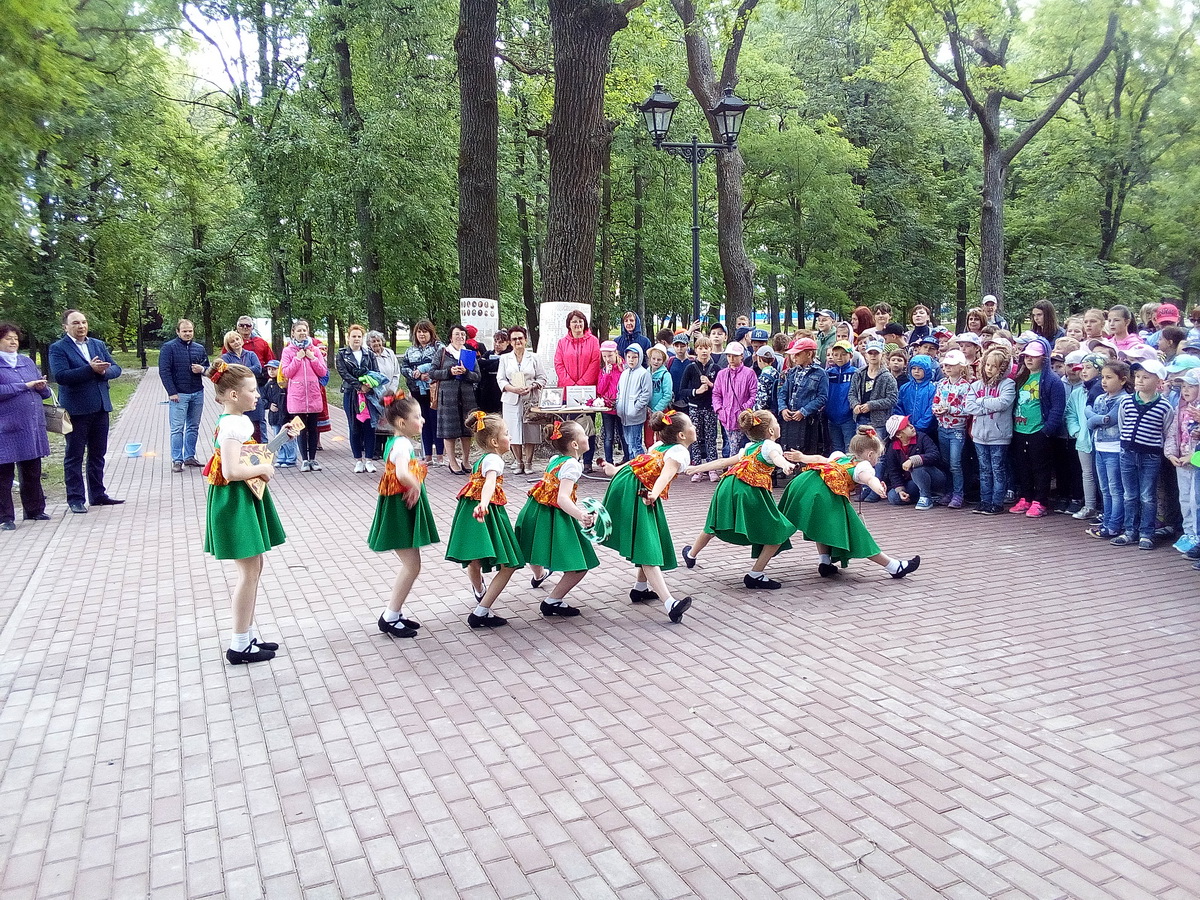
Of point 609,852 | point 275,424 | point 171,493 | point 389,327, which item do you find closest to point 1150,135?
point 389,327

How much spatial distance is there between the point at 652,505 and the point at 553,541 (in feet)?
2.59

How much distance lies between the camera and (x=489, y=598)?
614cm

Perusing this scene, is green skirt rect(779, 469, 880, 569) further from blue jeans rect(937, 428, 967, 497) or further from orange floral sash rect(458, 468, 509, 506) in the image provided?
blue jeans rect(937, 428, 967, 497)

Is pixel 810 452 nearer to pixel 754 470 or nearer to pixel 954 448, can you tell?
pixel 954 448

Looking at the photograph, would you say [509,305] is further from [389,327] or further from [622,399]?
[622,399]

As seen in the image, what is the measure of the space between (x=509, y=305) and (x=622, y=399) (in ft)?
52.9

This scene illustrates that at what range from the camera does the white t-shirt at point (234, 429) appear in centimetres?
512

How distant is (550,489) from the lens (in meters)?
6.05

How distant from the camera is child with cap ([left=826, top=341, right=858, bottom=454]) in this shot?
35.1ft

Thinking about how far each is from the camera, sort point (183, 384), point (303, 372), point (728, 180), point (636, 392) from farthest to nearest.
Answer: point (728, 180), point (303, 372), point (183, 384), point (636, 392)

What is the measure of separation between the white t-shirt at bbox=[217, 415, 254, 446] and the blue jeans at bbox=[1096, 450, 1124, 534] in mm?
7702

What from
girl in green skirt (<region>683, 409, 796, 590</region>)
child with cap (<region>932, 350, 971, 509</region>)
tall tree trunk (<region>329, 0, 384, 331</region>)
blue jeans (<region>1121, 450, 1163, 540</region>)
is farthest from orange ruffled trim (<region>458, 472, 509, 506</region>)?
tall tree trunk (<region>329, 0, 384, 331</region>)

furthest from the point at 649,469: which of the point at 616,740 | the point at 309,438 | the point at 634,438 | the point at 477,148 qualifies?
the point at 477,148

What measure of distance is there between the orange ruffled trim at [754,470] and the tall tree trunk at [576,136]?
6.53 meters
